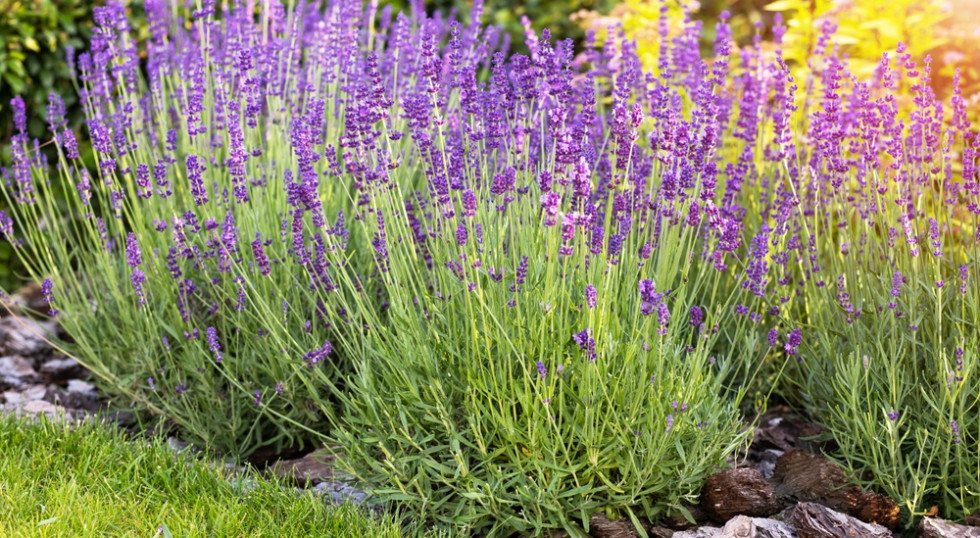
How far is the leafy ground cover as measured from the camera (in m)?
2.73

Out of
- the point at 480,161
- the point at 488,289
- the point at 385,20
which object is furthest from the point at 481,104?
the point at 385,20

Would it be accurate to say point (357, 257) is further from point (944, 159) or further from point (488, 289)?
point (944, 159)

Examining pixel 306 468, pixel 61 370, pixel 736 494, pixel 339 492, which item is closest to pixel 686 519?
pixel 736 494

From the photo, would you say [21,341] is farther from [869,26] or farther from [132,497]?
[869,26]

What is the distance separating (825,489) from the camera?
3008 millimetres

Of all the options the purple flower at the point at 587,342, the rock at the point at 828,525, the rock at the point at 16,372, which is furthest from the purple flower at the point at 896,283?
the rock at the point at 16,372

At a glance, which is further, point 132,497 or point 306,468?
point 306,468

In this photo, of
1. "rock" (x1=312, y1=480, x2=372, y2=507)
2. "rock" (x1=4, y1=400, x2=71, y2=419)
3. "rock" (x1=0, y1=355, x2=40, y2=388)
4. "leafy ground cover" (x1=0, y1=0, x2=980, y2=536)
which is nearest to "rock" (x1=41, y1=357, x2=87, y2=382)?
"rock" (x1=0, y1=355, x2=40, y2=388)

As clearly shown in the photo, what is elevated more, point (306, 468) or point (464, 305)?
point (464, 305)

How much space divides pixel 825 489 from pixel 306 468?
1708 mm

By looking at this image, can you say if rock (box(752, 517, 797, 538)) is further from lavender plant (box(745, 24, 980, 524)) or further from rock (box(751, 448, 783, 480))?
rock (box(751, 448, 783, 480))

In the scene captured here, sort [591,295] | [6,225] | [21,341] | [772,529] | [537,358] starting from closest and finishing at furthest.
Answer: [591,295]
[537,358]
[772,529]
[6,225]
[21,341]

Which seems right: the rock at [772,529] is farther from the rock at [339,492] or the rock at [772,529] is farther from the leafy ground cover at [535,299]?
the rock at [339,492]

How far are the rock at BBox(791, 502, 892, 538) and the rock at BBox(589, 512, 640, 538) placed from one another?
1.53ft
